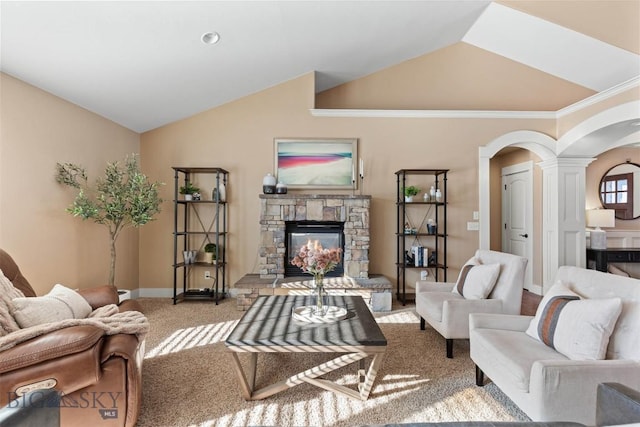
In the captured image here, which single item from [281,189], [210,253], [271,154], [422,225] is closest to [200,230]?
[210,253]

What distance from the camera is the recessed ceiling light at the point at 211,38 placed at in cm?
330

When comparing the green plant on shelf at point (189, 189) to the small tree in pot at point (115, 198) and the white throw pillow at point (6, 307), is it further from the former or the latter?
the white throw pillow at point (6, 307)

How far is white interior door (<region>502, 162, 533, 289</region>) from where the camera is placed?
17.5 ft

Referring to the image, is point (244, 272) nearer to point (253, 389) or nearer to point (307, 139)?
point (307, 139)

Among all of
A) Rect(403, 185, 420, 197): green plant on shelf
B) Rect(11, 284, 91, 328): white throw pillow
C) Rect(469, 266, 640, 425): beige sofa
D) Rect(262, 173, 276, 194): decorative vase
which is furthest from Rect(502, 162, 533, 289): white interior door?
Rect(11, 284, 91, 328): white throw pillow

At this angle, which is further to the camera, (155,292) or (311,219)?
(155,292)

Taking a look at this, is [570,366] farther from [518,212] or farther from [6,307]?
[518,212]

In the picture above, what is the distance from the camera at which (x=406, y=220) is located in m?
4.84

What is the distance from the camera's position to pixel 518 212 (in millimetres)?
5641

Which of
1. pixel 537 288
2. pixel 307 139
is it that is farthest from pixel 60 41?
pixel 537 288

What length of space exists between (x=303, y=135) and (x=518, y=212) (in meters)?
3.82

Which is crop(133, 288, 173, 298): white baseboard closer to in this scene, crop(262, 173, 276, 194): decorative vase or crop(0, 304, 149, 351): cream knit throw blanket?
crop(262, 173, 276, 194): decorative vase

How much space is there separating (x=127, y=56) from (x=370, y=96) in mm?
3184

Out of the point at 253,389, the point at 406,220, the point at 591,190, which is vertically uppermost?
the point at 591,190
